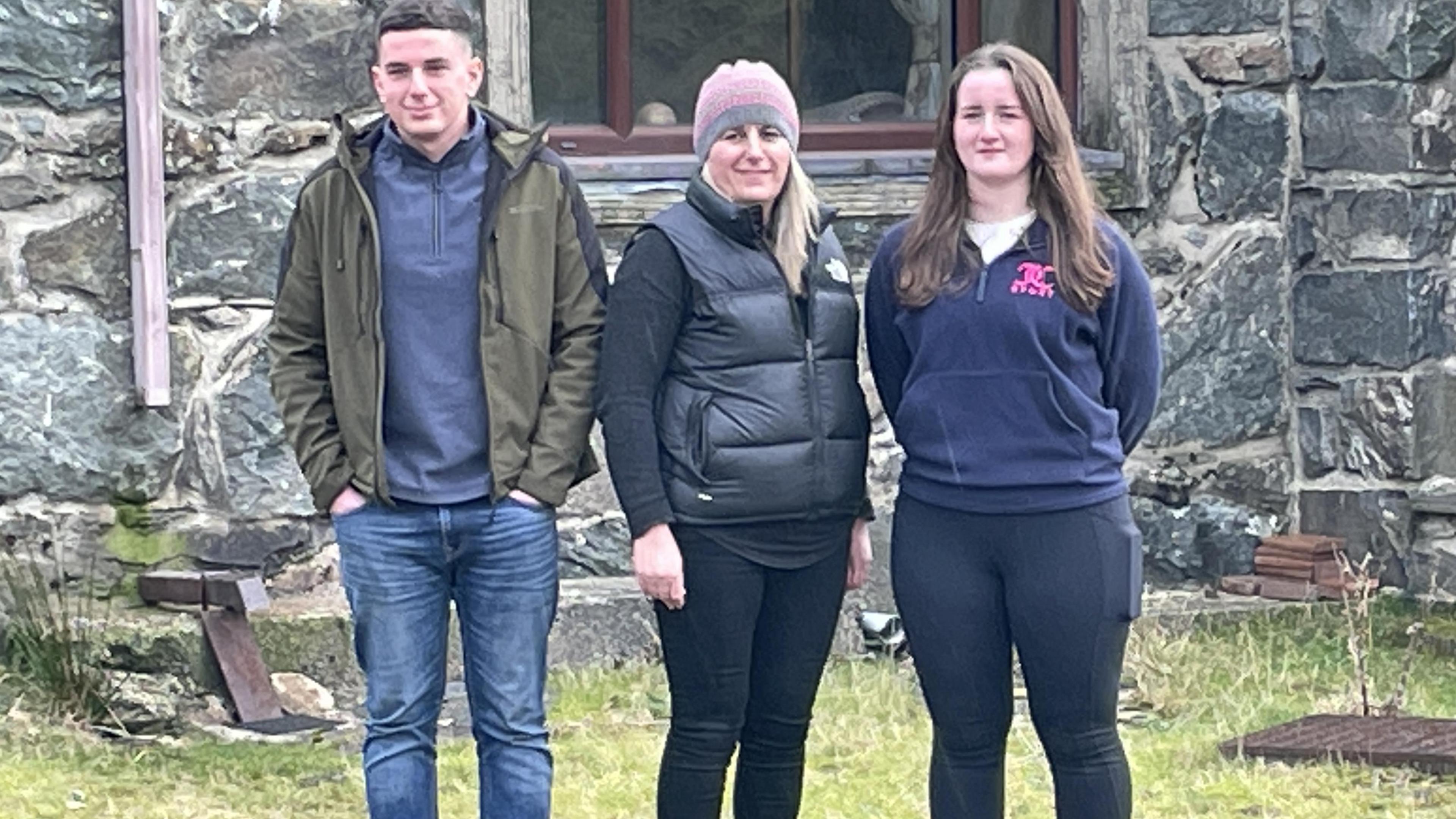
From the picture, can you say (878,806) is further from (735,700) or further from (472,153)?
(472,153)

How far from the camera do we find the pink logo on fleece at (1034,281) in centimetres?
424

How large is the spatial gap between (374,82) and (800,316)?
2.79 ft

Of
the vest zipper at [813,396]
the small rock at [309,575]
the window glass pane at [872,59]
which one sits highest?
the window glass pane at [872,59]

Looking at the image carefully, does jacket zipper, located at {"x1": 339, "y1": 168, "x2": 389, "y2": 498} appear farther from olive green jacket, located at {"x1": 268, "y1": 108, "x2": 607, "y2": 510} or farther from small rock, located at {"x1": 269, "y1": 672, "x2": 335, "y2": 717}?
small rock, located at {"x1": 269, "y1": 672, "x2": 335, "y2": 717}

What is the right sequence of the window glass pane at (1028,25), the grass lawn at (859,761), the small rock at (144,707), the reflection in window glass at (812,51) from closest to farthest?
the grass lawn at (859,761), the small rock at (144,707), the reflection in window glass at (812,51), the window glass pane at (1028,25)

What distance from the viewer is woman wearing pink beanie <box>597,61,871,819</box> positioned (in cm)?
436

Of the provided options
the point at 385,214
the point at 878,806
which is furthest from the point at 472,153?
the point at 878,806

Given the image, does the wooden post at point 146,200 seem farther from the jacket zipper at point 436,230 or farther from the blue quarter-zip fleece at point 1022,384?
the blue quarter-zip fleece at point 1022,384

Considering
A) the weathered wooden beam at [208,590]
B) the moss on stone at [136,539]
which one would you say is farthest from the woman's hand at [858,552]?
the moss on stone at [136,539]

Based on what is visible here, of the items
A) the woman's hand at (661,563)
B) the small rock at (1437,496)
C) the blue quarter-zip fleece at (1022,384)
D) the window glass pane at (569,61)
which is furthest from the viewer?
the small rock at (1437,496)

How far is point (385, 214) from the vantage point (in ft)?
14.4

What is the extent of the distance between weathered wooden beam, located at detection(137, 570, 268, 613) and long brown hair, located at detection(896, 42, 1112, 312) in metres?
2.69

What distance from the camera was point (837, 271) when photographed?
14.8ft

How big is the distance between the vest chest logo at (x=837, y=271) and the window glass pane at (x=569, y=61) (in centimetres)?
289
